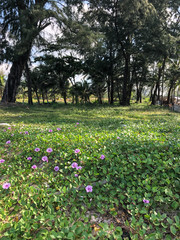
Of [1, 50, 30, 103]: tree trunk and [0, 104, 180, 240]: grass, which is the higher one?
[1, 50, 30, 103]: tree trunk

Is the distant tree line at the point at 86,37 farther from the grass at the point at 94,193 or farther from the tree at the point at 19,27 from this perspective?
the grass at the point at 94,193

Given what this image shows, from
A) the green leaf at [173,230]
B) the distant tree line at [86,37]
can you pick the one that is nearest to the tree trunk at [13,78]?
the distant tree line at [86,37]

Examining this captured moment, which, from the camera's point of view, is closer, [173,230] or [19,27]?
[173,230]

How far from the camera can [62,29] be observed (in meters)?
14.8

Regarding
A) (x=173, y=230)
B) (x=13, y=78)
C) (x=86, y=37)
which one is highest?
(x=86, y=37)

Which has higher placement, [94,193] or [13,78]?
[13,78]

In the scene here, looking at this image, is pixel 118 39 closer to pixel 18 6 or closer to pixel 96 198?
pixel 18 6

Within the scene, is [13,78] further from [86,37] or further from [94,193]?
[94,193]

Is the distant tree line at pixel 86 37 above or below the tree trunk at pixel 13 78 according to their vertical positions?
above

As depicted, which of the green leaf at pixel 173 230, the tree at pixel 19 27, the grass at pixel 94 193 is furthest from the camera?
the tree at pixel 19 27

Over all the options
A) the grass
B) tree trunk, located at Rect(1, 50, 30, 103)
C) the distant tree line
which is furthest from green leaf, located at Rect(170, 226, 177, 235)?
tree trunk, located at Rect(1, 50, 30, 103)

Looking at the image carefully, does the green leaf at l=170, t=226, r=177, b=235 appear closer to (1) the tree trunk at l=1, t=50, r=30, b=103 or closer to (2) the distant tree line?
(2) the distant tree line

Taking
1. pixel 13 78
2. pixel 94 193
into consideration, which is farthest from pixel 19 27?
pixel 94 193

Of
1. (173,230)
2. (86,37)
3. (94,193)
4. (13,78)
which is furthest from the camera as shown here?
(13,78)
